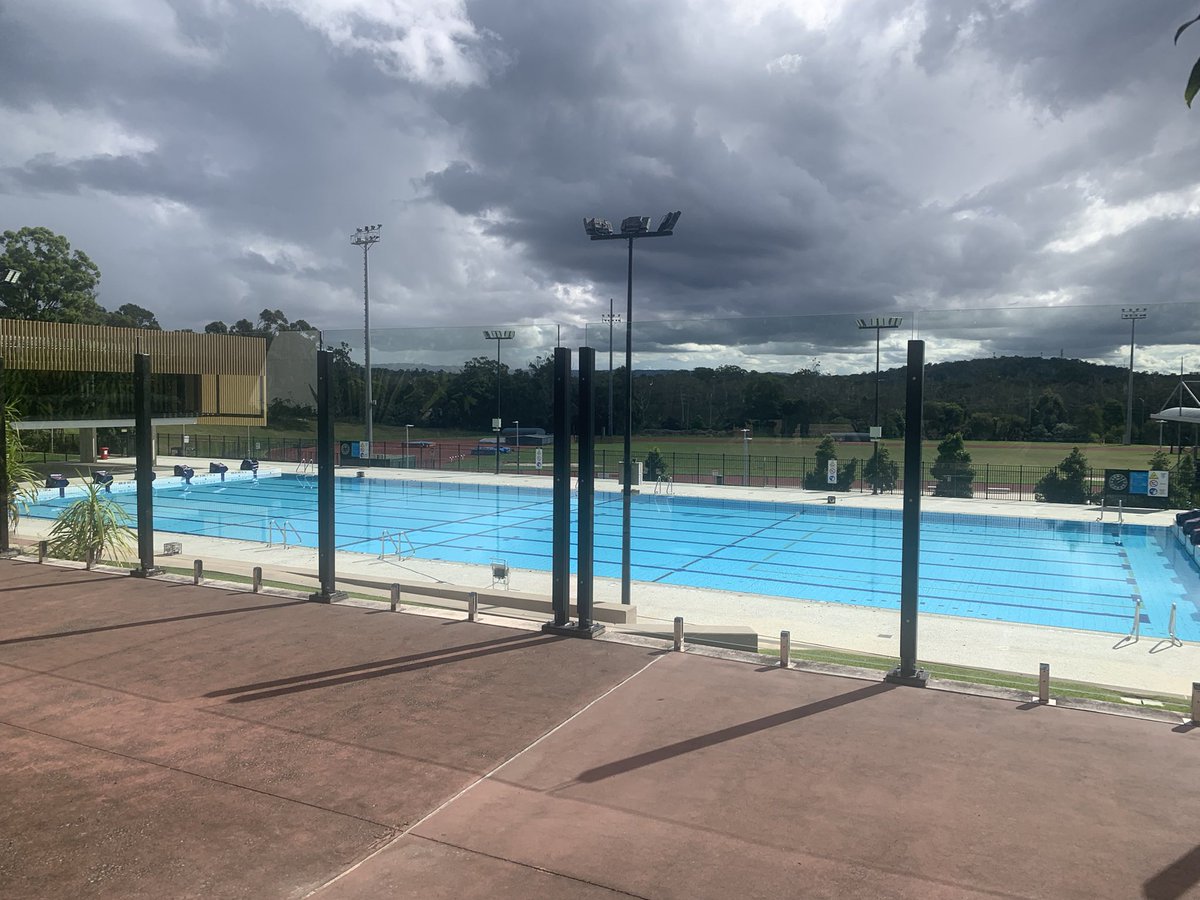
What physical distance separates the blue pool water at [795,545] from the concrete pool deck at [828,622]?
1.80 meters

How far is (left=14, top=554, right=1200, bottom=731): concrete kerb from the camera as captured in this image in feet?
22.6

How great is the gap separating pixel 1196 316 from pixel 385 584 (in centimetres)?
3590

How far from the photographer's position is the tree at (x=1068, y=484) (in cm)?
3014

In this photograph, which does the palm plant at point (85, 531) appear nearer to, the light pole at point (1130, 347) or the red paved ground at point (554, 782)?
the red paved ground at point (554, 782)

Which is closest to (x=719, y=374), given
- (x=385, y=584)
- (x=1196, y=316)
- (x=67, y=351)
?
(x=1196, y=316)

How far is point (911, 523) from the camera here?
25.3 feet

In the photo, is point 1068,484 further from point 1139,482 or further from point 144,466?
point 144,466

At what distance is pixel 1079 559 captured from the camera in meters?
21.2

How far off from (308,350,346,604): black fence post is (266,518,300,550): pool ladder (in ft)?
35.2

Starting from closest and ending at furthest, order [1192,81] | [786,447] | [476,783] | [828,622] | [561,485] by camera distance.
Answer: [1192,81]
[476,783]
[561,485]
[828,622]
[786,447]

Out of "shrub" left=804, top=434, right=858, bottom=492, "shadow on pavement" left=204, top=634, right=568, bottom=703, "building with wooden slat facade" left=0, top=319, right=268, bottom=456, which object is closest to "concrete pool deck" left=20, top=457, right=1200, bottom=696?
"shadow on pavement" left=204, top=634, right=568, bottom=703

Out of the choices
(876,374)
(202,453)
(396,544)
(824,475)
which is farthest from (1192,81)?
(202,453)

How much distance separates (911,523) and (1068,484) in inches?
1042

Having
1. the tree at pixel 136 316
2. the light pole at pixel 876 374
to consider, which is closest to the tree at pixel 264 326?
the tree at pixel 136 316
